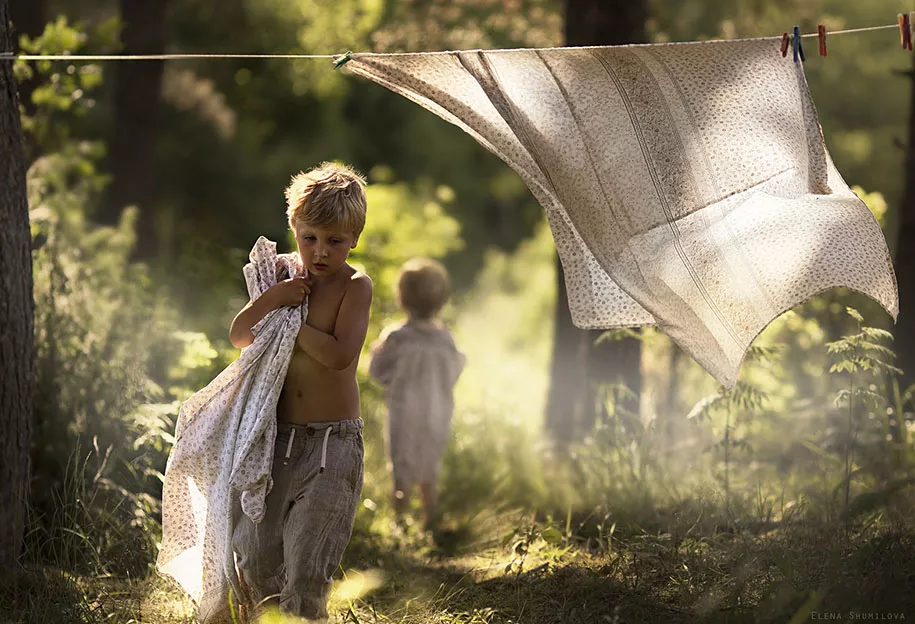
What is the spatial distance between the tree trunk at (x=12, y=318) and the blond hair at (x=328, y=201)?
1.54 m

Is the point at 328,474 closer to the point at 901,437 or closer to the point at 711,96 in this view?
the point at 711,96

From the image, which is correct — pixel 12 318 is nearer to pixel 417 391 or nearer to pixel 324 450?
pixel 324 450

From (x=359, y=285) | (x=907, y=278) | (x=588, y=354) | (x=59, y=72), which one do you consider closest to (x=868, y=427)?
(x=907, y=278)

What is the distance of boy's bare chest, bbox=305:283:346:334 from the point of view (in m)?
4.28

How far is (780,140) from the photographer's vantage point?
4789 mm

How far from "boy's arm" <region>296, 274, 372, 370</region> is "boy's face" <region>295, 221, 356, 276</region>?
126mm

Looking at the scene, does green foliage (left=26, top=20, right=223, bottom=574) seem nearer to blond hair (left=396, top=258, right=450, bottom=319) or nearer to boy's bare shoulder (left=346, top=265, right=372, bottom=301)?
blond hair (left=396, top=258, right=450, bottom=319)

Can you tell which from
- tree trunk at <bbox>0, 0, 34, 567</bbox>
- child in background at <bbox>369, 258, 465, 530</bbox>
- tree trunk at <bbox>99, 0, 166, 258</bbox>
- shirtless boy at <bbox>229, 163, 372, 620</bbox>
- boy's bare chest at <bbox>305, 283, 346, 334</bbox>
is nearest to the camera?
shirtless boy at <bbox>229, 163, 372, 620</bbox>

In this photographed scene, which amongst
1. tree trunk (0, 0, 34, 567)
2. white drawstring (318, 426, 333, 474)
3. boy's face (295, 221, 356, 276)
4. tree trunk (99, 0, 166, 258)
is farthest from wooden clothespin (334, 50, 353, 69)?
tree trunk (99, 0, 166, 258)

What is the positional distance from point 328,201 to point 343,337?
0.51 meters

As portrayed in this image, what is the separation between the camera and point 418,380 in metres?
7.45

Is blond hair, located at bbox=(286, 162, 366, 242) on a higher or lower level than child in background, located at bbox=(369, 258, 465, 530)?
higher

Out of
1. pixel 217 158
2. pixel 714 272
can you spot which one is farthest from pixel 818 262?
pixel 217 158

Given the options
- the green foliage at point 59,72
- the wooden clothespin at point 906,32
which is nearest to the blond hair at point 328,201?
the wooden clothespin at point 906,32
